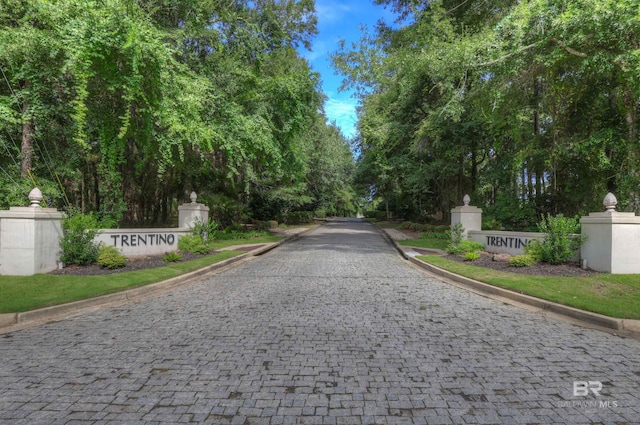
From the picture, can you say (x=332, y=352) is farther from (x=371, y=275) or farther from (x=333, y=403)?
(x=371, y=275)

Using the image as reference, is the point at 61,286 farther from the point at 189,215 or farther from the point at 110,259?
the point at 189,215

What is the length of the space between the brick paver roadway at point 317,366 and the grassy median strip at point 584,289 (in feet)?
2.97

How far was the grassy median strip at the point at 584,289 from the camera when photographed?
5.99 m

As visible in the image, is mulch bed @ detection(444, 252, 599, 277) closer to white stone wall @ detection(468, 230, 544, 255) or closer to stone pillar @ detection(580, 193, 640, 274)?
stone pillar @ detection(580, 193, 640, 274)

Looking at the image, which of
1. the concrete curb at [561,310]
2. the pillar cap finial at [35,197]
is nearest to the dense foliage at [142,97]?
the pillar cap finial at [35,197]

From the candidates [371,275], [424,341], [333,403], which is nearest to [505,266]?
[371,275]

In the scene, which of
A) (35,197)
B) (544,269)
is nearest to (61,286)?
(35,197)

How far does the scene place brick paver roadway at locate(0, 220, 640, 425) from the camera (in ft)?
9.83

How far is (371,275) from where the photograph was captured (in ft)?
32.1

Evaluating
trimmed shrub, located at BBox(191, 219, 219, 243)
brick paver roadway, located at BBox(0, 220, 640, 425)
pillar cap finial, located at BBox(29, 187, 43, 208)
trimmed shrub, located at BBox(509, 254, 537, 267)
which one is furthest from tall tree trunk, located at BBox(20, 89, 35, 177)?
trimmed shrub, located at BBox(509, 254, 537, 267)

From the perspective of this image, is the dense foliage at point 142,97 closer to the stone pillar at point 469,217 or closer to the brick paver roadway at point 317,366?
the brick paver roadway at point 317,366

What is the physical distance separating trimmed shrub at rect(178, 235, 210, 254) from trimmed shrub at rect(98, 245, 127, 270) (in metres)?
3.24

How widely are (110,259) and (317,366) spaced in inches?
308

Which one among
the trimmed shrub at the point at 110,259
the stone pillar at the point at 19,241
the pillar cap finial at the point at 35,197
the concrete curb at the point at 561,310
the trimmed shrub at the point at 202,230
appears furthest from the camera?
the trimmed shrub at the point at 202,230
